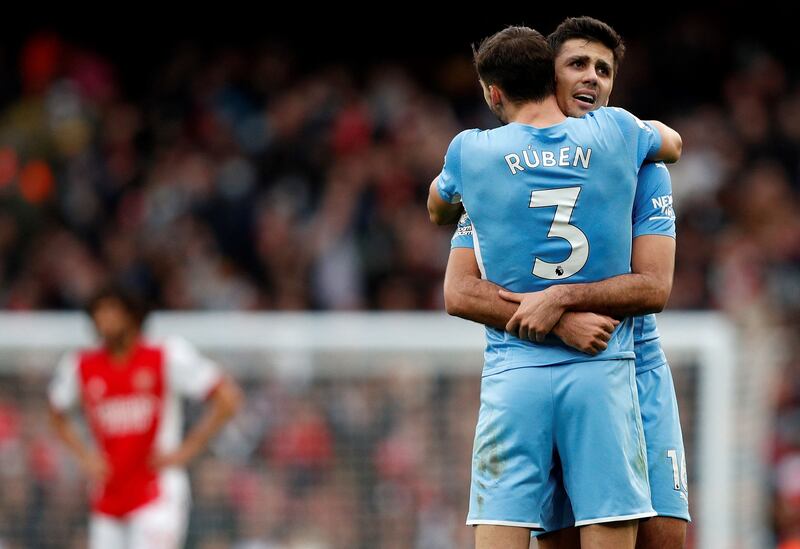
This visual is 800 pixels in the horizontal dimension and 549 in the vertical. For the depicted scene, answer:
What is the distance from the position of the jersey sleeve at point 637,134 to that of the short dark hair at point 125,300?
4148 millimetres

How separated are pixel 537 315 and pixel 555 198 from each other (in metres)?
0.35

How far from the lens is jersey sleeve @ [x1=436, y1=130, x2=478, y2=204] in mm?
4578

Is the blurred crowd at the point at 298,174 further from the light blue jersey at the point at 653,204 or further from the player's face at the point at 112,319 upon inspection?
the light blue jersey at the point at 653,204

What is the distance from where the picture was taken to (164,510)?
803cm

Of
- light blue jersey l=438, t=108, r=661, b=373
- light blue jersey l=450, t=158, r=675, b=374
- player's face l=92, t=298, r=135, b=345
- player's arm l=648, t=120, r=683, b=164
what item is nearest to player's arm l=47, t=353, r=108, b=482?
player's face l=92, t=298, r=135, b=345

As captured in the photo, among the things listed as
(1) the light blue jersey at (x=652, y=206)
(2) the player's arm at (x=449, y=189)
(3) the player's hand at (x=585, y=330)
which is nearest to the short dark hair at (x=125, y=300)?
(2) the player's arm at (x=449, y=189)

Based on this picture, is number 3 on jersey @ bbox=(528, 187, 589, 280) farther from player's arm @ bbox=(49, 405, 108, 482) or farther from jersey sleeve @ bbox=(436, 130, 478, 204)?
player's arm @ bbox=(49, 405, 108, 482)

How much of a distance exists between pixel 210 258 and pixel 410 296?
73.0 inches

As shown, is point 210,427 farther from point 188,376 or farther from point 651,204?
point 651,204

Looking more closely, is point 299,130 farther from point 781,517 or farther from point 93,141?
point 781,517

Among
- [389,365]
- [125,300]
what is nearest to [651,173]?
[125,300]

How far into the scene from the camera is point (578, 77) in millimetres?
4781

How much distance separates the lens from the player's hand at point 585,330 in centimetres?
443

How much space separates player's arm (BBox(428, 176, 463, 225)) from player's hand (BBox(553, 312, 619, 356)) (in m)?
0.54
